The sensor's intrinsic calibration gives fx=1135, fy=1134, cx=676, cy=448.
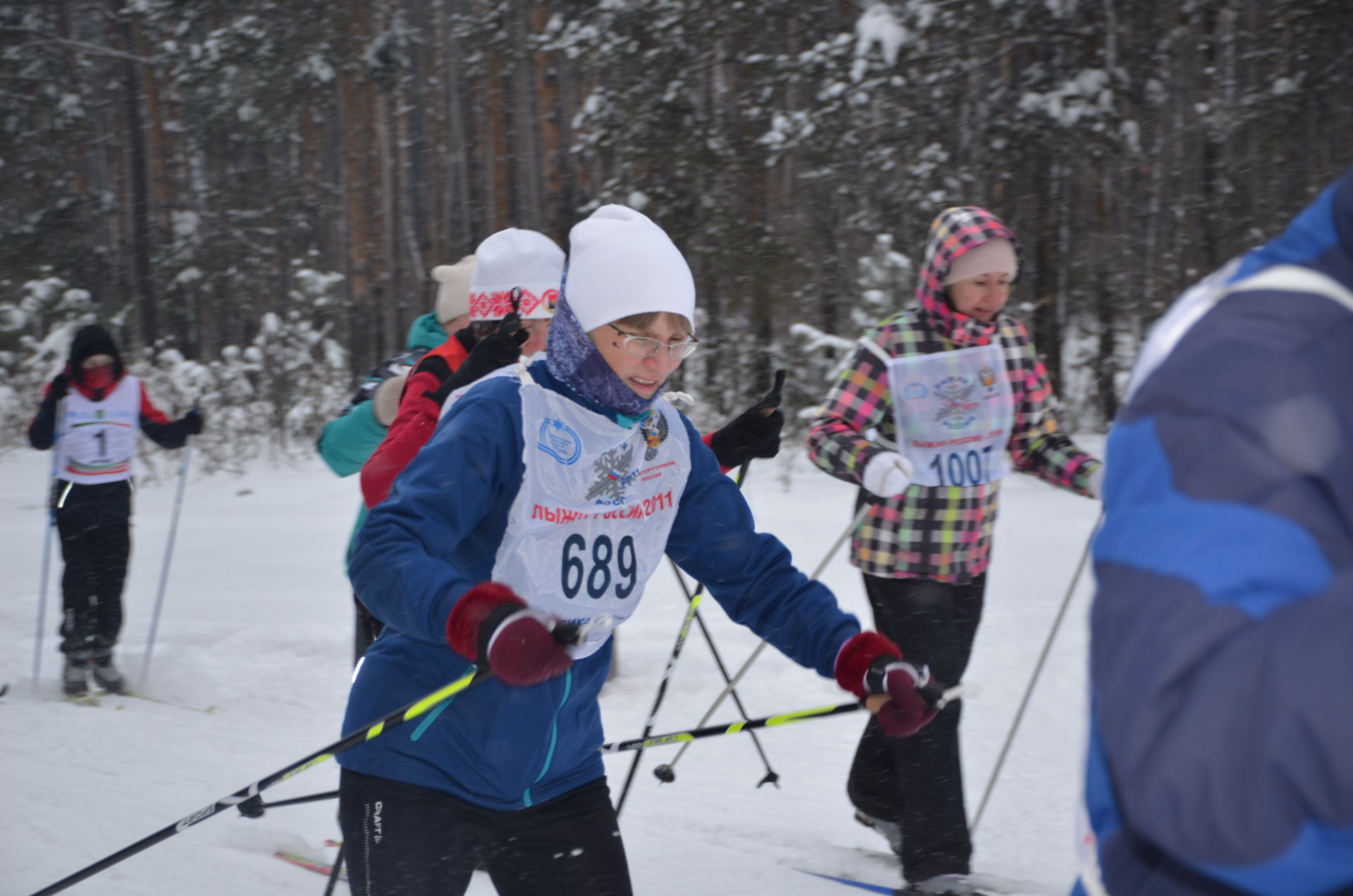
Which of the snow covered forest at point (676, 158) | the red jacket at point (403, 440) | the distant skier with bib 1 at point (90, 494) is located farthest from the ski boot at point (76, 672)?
the snow covered forest at point (676, 158)

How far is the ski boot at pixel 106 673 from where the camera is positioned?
238 inches

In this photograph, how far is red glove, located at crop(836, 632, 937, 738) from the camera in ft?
6.17

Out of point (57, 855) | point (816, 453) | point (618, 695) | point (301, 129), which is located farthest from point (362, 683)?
point (301, 129)

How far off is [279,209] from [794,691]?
14968 millimetres

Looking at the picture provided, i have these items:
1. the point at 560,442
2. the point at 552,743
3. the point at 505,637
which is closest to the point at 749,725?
the point at 552,743

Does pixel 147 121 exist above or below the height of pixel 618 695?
above

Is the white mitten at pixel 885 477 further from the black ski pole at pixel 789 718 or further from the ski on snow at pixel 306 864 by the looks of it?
the ski on snow at pixel 306 864

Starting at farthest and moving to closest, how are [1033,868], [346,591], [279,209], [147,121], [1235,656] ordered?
[147,121]
[279,209]
[346,591]
[1033,868]
[1235,656]

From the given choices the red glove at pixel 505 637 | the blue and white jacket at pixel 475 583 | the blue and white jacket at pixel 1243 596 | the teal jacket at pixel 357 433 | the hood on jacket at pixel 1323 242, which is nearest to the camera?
the blue and white jacket at pixel 1243 596

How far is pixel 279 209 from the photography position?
18.0 m

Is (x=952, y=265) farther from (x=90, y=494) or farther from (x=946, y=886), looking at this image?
(x=90, y=494)

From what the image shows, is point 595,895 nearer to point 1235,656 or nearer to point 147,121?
point 1235,656

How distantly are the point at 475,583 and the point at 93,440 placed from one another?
498 cm

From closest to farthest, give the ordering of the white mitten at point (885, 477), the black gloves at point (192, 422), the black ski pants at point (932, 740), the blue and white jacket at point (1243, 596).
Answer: the blue and white jacket at point (1243, 596) < the white mitten at point (885, 477) < the black ski pants at point (932, 740) < the black gloves at point (192, 422)
